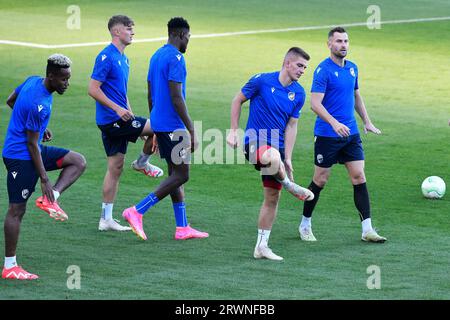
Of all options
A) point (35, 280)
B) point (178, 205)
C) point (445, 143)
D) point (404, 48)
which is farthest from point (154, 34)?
point (35, 280)

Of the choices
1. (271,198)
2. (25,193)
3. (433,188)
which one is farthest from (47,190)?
(433,188)

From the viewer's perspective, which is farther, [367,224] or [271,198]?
[367,224]

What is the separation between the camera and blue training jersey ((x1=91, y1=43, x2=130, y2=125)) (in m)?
12.8

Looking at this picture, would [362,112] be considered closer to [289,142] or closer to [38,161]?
[289,142]

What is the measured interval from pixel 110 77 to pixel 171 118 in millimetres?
1092

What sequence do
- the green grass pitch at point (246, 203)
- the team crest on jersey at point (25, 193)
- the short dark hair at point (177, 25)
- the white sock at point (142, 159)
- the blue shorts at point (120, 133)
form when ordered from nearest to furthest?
the green grass pitch at point (246, 203), the team crest on jersey at point (25, 193), the short dark hair at point (177, 25), the blue shorts at point (120, 133), the white sock at point (142, 159)

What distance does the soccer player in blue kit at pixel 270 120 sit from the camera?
11.5 meters

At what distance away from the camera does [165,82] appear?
1222 centimetres

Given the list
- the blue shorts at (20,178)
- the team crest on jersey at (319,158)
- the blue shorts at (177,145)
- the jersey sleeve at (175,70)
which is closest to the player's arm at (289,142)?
the team crest on jersey at (319,158)

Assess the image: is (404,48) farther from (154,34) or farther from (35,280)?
(35,280)

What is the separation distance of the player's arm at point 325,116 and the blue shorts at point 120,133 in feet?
7.18

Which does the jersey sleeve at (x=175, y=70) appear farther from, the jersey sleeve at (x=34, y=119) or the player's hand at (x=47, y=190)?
the player's hand at (x=47, y=190)

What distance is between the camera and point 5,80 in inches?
907

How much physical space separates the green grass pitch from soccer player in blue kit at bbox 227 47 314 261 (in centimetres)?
52
